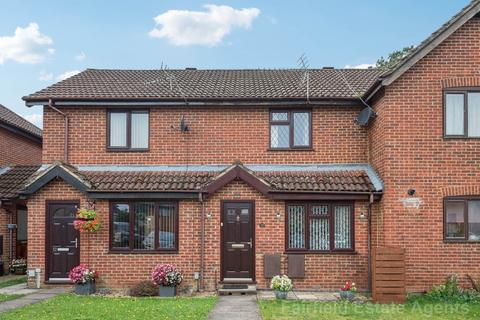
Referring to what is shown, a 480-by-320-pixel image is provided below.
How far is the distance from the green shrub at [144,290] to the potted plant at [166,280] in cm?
21

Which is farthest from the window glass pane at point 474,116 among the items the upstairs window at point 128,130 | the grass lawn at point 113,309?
the upstairs window at point 128,130

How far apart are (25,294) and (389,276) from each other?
988 cm

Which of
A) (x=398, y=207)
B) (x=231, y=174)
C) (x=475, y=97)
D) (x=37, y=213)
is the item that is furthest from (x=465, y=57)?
(x=37, y=213)

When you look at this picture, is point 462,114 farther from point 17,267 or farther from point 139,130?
point 17,267

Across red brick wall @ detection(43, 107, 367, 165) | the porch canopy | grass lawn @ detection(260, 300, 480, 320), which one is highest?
red brick wall @ detection(43, 107, 367, 165)

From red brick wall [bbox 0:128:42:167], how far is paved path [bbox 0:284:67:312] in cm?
784

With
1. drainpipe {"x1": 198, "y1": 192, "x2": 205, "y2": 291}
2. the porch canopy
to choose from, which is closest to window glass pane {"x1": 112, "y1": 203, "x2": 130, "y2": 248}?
the porch canopy

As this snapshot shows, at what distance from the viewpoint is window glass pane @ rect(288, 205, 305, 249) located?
16.3m

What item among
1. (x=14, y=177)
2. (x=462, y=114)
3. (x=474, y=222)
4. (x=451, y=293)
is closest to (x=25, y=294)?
(x=14, y=177)

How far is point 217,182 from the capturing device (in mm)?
15961

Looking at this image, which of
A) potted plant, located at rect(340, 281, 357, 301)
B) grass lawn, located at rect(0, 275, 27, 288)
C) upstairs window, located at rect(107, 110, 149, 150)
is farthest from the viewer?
upstairs window, located at rect(107, 110, 149, 150)

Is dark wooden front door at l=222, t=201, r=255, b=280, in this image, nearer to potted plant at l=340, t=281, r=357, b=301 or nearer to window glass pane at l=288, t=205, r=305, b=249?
window glass pane at l=288, t=205, r=305, b=249

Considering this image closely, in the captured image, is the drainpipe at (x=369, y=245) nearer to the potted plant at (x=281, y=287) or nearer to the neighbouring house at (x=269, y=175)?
the neighbouring house at (x=269, y=175)

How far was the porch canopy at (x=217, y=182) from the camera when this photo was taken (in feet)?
52.1
